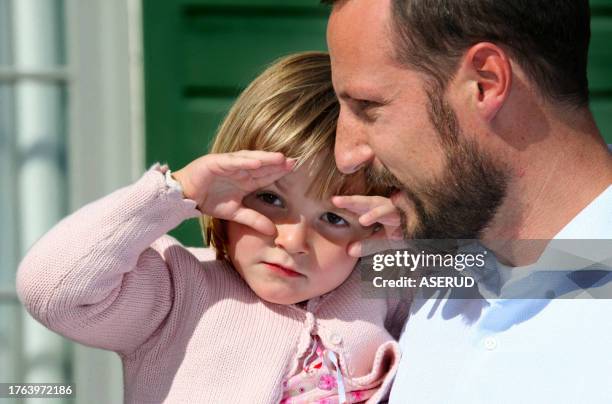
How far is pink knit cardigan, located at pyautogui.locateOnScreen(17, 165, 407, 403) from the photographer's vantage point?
6.32 feet

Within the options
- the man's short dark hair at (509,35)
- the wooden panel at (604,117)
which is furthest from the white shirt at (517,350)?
the wooden panel at (604,117)

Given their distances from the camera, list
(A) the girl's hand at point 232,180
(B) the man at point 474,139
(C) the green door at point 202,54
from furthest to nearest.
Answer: (C) the green door at point 202,54, (A) the girl's hand at point 232,180, (B) the man at point 474,139

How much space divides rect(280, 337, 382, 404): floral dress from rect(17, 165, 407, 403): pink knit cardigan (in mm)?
19

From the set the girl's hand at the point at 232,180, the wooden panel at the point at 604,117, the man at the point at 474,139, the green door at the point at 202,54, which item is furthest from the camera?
the wooden panel at the point at 604,117

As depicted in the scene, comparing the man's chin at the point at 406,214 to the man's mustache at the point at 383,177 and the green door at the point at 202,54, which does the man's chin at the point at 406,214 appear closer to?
the man's mustache at the point at 383,177

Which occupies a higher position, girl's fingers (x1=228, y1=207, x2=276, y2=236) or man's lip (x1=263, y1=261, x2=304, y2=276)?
girl's fingers (x1=228, y1=207, x2=276, y2=236)

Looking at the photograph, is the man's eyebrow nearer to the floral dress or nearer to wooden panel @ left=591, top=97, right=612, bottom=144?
the floral dress

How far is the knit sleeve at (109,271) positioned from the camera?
191 centimetres

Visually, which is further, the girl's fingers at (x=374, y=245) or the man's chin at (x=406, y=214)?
the girl's fingers at (x=374, y=245)

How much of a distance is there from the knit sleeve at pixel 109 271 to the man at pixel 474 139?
370 mm

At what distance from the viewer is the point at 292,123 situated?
2.05 metres

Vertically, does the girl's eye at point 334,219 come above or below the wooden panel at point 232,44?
below

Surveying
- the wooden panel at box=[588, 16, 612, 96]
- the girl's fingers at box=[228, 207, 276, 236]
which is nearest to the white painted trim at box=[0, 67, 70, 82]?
the girl's fingers at box=[228, 207, 276, 236]

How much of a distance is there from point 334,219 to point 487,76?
0.44m
